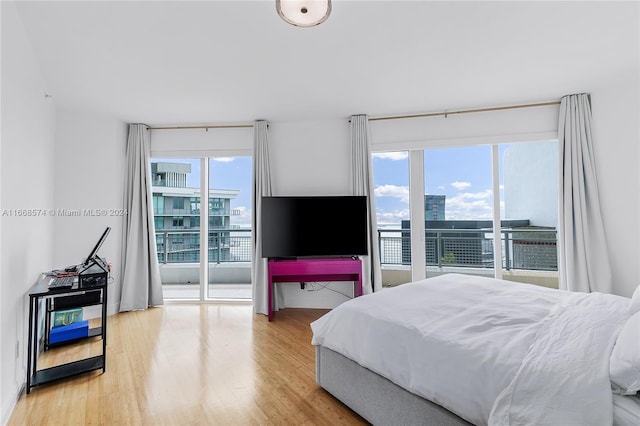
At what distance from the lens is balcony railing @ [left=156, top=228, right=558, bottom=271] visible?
366 cm

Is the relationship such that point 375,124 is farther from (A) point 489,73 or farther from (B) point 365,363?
(B) point 365,363

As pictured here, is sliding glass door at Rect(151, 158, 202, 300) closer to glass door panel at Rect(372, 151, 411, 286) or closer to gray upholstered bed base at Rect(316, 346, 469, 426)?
glass door panel at Rect(372, 151, 411, 286)

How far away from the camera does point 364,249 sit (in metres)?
3.61

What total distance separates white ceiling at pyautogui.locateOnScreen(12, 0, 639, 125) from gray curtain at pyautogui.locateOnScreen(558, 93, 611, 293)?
318 millimetres

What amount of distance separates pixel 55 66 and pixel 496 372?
3805mm

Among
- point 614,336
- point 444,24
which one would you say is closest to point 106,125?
point 444,24

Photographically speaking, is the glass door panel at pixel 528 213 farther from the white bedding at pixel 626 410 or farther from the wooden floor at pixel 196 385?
the white bedding at pixel 626 410

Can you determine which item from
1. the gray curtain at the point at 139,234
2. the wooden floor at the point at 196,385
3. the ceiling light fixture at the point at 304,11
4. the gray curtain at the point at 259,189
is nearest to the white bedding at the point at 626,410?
A: the wooden floor at the point at 196,385

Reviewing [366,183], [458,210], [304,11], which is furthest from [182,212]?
[458,210]

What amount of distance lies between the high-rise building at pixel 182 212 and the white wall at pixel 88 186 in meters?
0.49

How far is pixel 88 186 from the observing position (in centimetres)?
360

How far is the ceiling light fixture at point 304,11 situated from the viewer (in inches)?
63.2

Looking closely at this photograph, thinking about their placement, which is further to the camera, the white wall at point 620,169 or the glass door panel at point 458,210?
the glass door panel at point 458,210

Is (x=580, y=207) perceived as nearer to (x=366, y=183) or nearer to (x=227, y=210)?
(x=366, y=183)
